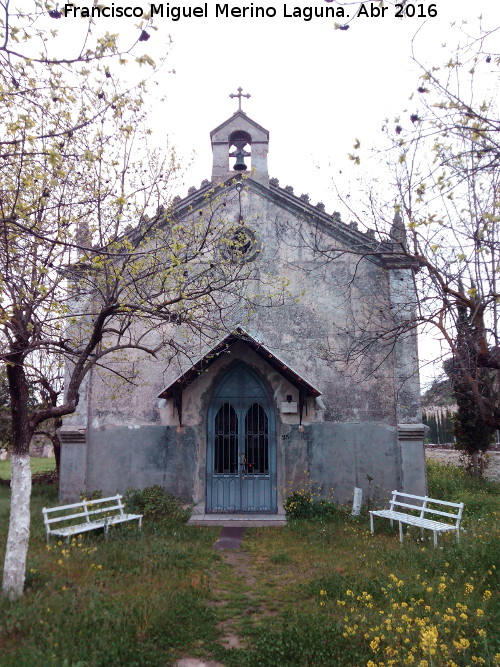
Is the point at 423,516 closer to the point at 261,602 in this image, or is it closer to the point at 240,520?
the point at 240,520

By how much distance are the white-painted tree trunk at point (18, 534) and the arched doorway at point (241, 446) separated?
554 centimetres

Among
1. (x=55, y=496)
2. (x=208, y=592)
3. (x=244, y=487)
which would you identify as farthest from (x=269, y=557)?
(x=55, y=496)

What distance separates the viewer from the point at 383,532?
31.3 feet

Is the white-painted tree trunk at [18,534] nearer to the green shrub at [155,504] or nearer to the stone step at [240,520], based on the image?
the green shrub at [155,504]

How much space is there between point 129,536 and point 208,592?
2.91 meters

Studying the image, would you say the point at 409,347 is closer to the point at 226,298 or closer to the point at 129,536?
the point at 226,298

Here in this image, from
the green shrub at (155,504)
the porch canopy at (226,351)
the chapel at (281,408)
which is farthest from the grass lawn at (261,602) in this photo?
the porch canopy at (226,351)

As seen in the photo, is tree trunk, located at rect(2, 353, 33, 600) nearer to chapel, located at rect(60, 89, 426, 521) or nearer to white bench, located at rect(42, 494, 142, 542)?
white bench, located at rect(42, 494, 142, 542)

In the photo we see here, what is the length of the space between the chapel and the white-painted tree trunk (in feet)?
14.5

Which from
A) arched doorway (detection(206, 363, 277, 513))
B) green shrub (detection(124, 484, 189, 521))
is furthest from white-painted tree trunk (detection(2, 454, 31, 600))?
arched doorway (detection(206, 363, 277, 513))

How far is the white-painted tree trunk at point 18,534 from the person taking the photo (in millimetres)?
5961

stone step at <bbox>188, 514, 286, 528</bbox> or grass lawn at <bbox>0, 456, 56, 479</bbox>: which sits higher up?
stone step at <bbox>188, 514, 286, 528</bbox>

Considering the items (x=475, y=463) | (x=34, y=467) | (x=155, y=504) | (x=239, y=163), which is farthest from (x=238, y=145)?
(x=34, y=467)

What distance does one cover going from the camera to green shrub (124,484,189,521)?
10.3 metres
